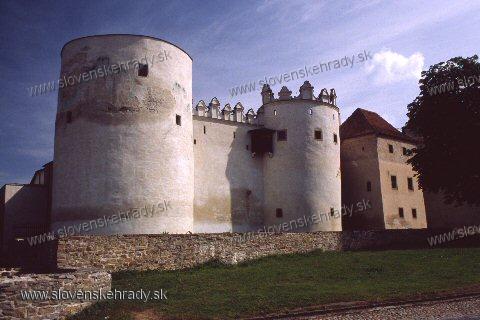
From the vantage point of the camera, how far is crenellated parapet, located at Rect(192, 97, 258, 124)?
31.4m

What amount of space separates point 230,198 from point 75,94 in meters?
12.1

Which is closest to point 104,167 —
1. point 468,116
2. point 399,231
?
point 399,231

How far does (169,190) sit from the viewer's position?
26203mm

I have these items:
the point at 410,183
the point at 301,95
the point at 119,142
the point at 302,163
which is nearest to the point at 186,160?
the point at 119,142

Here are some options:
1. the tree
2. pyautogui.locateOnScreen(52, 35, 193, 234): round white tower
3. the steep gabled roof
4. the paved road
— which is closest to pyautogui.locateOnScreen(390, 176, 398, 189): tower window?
the steep gabled roof

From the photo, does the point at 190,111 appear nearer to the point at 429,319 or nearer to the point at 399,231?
the point at 399,231

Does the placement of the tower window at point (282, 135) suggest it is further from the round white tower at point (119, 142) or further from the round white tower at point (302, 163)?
the round white tower at point (119, 142)

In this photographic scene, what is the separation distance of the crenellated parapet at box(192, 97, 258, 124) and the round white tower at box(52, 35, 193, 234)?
3.82 metres

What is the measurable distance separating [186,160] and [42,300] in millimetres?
16158

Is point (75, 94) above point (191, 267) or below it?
above

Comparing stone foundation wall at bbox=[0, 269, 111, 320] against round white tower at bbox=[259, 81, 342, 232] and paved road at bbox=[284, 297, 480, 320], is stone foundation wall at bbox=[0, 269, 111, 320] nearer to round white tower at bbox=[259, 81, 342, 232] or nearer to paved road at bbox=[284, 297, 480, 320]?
paved road at bbox=[284, 297, 480, 320]

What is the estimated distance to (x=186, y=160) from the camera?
27.8 meters

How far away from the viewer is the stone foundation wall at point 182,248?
57.2 feet

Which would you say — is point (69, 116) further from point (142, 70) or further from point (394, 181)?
point (394, 181)
